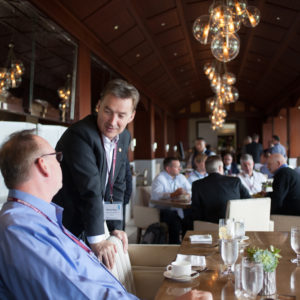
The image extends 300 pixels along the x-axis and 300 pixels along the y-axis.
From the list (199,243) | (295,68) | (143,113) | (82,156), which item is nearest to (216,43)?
(199,243)

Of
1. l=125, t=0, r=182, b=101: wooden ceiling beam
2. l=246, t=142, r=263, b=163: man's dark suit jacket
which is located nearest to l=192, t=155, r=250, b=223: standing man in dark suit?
l=125, t=0, r=182, b=101: wooden ceiling beam

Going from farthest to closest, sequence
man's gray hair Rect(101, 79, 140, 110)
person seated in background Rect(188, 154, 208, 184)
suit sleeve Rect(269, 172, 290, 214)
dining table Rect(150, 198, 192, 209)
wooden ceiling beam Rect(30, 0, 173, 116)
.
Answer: person seated in background Rect(188, 154, 208, 184) → wooden ceiling beam Rect(30, 0, 173, 116) → dining table Rect(150, 198, 192, 209) → suit sleeve Rect(269, 172, 290, 214) → man's gray hair Rect(101, 79, 140, 110)

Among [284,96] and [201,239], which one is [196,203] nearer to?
[201,239]

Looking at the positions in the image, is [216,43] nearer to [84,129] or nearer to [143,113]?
[84,129]

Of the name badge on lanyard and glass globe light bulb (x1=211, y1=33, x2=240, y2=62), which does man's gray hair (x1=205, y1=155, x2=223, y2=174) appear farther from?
the name badge on lanyard

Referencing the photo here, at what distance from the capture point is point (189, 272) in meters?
1.87

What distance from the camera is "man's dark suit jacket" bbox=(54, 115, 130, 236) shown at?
187 cm

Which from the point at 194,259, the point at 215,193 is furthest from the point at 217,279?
the point at 215,193

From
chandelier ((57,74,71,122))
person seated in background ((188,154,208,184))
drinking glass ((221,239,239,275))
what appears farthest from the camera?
person seated in background ((188,154,208,184))

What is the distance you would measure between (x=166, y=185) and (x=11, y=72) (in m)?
2.50

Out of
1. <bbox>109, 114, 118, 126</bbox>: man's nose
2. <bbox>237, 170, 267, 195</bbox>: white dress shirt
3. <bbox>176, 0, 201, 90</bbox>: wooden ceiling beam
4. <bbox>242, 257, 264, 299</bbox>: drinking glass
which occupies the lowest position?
<bbox>242, 257, 264, 299</bbox>: drinking glass

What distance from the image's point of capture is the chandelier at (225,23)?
363 cm

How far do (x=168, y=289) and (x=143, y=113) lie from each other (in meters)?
12.2

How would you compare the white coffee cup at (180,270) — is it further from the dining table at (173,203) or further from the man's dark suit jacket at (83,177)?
the dining table at (173,203)
